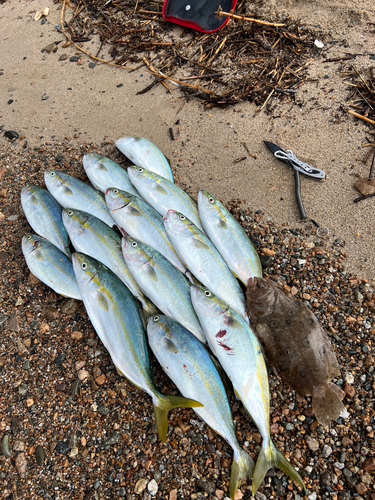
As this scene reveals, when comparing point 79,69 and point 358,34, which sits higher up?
point 79,69

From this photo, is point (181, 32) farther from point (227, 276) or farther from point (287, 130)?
point (227, 276)

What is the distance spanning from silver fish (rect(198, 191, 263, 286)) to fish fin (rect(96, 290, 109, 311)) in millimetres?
1013

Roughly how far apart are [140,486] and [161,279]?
1.34m

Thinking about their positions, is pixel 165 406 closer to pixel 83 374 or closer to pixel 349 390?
pixel 83 374

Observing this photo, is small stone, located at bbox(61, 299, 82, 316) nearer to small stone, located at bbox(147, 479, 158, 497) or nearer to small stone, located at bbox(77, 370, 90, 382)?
small stone, located at bbox(77, 370, 90, 382)

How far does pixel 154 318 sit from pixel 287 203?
182 centimetres

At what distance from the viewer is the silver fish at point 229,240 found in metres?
2.73

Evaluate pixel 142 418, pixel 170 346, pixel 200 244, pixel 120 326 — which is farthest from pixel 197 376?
pixel 200 244

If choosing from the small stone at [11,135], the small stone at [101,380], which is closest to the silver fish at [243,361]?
the small stone at [101,380]

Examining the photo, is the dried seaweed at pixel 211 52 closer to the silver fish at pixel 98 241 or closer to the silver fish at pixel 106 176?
the silver fish at pixel 106 176

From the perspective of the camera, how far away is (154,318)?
2428 mm

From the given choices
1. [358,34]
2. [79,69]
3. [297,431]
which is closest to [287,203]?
[297,431]

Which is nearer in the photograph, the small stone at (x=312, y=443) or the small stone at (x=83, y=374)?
the small stone at (x=312, y=443)

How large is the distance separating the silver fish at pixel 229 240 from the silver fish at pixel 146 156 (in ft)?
2.18
